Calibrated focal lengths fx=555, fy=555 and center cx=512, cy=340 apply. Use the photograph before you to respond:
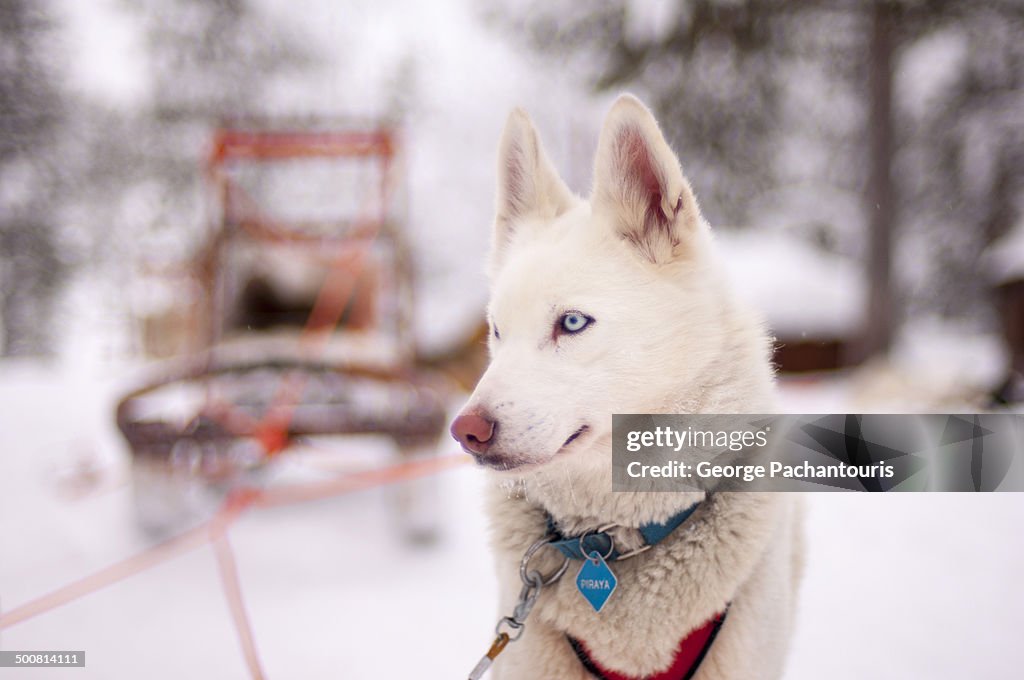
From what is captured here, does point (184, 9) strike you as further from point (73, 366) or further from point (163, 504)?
point (163, 504)

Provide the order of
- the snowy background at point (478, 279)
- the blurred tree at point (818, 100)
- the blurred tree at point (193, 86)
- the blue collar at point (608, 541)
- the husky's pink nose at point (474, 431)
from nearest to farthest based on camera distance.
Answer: the husky's pink nose at point (474, 431), the blue collar at point (608, 541), the snowy background at point (478, 279), the blurred tree at point (818, 100), the blurred tree at point (193, 86)

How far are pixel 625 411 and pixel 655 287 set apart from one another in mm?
187

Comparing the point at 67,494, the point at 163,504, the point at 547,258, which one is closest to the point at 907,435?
the point at 547,258

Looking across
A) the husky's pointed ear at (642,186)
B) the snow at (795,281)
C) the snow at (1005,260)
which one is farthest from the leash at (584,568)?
the snow at (795,281)

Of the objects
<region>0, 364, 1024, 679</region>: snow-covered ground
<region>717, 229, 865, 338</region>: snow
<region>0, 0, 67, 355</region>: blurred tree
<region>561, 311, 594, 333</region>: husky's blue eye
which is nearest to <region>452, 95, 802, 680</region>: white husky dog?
<region>561, 311, 594, 333</region>: husky's blue eye

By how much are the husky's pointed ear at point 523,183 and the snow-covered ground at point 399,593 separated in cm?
48

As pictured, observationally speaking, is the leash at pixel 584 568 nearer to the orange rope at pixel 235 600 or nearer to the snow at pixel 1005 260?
the orange rope at pixel 235 600

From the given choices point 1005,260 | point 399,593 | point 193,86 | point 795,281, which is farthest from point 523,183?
point 795,281

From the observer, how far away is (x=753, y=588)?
79 centimetres

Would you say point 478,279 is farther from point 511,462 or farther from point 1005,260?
point 1005,260

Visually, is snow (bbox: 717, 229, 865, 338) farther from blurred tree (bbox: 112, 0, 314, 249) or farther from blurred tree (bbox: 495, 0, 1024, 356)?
blurred tree (bbox: 112, 0, 314, 249)

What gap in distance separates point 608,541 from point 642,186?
52 cm

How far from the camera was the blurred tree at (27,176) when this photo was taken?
2.27m

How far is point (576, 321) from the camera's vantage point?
30.7 inches
